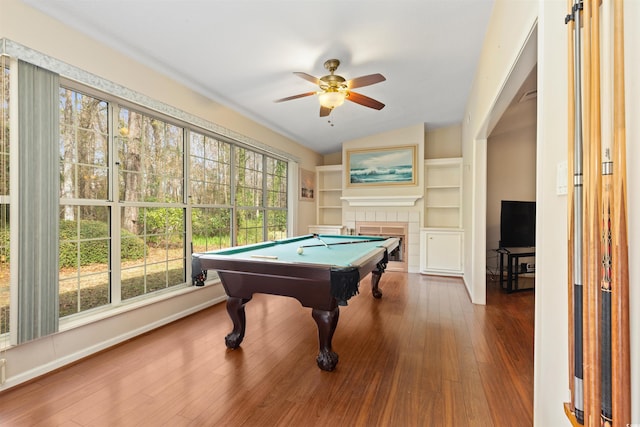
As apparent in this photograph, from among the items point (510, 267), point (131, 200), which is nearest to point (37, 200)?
point (131, 200)

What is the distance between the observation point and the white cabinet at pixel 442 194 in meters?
5.43

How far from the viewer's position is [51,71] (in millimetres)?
1971

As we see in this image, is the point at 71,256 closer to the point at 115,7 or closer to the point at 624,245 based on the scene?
the point at 115,7

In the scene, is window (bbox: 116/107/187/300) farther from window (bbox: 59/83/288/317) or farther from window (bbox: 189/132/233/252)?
window (bbox: 189/132/233/252)

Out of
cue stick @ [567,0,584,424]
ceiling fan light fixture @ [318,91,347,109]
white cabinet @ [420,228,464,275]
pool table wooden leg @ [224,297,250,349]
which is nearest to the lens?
cue stick @ [567,0,584,424]

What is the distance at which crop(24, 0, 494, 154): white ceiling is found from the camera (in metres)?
2.07

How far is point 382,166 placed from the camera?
5672 mm

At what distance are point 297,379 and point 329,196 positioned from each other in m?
4.85

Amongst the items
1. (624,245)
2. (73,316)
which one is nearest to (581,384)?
(624,245)

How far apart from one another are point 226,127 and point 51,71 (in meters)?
1.77

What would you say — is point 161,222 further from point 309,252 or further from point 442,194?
point 442,194

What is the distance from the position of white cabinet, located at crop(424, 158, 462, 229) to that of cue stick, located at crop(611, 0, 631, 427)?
486 cm

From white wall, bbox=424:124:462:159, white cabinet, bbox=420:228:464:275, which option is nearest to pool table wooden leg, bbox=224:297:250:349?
white cabinet, bbox=420:228:464:275

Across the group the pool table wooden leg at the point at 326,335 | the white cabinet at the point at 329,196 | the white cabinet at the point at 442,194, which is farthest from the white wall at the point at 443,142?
the pool table wooden leg at the point at 326,335
